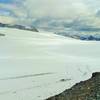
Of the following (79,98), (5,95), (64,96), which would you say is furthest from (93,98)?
(5,95)

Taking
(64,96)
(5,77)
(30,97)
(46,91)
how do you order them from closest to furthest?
(64,96) < (30,97) < (46,91) < (5,77)

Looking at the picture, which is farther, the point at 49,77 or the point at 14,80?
the point at 49,77

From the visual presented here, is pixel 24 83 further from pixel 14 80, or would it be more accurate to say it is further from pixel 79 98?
pixel 79 98

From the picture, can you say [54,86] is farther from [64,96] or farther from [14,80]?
[64,96]

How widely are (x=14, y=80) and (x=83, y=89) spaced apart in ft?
27.9

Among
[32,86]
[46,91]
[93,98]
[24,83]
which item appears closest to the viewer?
[93,98]

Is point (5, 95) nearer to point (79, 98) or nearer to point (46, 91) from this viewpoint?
point (46, 91)

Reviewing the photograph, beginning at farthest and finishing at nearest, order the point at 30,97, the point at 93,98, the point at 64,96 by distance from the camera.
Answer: the point at 30,97 → the point at 64,96 → the point at 93,98

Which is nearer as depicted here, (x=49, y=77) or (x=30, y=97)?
(x=30, y=97)

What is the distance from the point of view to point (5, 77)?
20297mm

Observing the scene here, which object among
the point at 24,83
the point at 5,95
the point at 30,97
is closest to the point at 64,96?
the point at 30,97

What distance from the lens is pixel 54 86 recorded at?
1734cm

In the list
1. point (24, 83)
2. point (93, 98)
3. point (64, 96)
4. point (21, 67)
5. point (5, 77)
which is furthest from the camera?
point (21, 67)

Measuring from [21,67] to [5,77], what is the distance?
563cm
